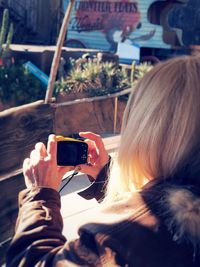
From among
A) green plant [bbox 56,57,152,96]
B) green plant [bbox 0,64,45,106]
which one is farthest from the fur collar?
green plant [bbox 56,57,152,96]

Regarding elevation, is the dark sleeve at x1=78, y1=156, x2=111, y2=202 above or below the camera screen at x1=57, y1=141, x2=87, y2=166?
below

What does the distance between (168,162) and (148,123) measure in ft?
0.38

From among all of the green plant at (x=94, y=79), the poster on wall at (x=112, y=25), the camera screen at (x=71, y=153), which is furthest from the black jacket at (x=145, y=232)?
the poster on wall at (x=112, y=25)

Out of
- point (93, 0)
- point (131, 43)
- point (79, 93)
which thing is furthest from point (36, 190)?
point (93, 0)

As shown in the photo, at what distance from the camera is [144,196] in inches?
49.4

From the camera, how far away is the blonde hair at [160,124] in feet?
4.34

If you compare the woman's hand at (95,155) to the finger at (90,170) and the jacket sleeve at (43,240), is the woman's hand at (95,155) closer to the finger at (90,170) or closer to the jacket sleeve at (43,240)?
the finger at (90,170)

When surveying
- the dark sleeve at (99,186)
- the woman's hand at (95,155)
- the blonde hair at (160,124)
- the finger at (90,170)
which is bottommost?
the dark sleeve at (99,186)

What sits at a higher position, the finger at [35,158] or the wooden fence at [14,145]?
the finger at [35,158]

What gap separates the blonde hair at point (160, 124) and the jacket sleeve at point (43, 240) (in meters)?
0.24

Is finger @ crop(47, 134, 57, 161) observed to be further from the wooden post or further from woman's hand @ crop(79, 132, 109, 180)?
the wooden post

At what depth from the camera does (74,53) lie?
392 inches

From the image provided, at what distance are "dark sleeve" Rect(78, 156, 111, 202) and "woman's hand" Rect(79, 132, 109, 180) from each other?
0.02 meters

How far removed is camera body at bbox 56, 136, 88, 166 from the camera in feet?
5.41
